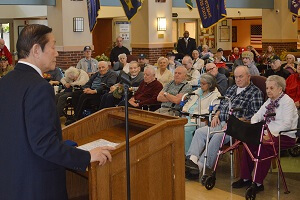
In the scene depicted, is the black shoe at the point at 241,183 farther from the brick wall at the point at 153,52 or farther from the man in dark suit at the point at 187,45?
the man in dark suit at the point at 187,45

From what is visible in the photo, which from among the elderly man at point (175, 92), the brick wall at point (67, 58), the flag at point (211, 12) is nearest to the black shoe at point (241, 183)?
the elderly man at point (175, 92)

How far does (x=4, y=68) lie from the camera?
11.6 metres

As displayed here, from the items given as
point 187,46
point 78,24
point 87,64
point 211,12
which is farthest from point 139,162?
point 187,46

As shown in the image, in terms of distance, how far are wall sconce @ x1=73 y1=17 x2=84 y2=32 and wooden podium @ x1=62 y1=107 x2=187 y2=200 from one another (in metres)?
10.2

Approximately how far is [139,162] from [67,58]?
11020 millimetres

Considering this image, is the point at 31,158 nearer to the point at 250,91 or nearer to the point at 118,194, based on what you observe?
the point at 118,194

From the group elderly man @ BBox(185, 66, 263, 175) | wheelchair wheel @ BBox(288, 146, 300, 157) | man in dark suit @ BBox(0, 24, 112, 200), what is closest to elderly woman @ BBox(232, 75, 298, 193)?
elderly man @ BBox(185, 66, 263, 175)

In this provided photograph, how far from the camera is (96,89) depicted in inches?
386

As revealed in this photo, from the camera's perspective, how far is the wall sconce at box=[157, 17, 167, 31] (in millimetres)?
15565

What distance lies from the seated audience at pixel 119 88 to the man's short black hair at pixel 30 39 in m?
5.71

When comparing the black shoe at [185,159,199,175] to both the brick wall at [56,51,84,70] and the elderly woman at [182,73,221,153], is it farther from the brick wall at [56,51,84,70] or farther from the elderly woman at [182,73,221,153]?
the brick wall at [56,51,84,70]

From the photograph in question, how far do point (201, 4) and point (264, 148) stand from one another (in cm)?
540

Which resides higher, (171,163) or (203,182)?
(171,163)

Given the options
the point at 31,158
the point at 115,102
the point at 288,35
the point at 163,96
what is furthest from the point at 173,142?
the point at 288,35
